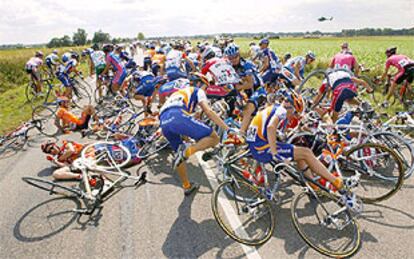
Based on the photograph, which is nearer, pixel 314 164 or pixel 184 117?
pixel 314 164

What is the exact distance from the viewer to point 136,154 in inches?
225

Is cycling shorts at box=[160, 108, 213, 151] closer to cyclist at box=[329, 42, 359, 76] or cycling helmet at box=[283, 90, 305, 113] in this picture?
cycling helmet at box=[283, 90, 305, 113]

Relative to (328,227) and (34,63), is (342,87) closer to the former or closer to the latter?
(328,227)

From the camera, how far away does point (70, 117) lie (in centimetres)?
741

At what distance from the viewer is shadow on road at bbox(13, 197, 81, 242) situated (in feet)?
12.2

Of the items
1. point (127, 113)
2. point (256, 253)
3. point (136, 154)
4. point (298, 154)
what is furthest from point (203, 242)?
point (127, 113)

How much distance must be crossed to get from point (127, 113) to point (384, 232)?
6466 millimetres

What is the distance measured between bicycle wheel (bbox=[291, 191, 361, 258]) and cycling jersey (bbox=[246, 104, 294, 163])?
2.05ft

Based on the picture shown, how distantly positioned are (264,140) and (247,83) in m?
2.90

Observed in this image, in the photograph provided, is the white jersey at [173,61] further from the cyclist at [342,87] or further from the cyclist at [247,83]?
the cyclist at [342,87]

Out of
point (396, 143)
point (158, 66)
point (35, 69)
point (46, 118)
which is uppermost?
point (158, 66)

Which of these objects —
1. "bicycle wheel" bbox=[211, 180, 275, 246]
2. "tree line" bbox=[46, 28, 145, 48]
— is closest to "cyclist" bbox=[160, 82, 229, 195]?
"bicycle wheel" bbox=[211, 180, 275, 246]

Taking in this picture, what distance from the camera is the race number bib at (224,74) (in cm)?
582

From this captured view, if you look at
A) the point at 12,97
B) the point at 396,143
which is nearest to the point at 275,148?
the point at 396,143
